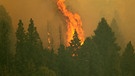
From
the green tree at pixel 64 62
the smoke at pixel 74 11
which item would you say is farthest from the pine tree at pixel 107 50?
the smoke at pixel 74 11

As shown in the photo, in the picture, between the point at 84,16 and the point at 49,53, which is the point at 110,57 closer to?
the point at 49,53

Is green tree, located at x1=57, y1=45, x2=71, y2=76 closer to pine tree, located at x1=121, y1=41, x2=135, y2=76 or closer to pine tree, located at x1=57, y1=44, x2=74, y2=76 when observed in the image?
pine tree, located at x1=57, y1=44, x2=74, y2=76

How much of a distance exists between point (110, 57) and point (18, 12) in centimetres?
6477

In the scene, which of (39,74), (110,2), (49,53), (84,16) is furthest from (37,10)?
(39,74)

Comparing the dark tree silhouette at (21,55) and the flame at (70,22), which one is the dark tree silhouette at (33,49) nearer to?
the dark tree silhouette at (21,55)

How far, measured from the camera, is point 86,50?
3268 inches

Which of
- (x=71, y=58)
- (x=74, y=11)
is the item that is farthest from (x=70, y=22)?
(x=71, y=58)

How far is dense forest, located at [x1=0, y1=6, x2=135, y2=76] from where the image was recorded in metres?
82.2

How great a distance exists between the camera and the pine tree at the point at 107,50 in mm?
84500

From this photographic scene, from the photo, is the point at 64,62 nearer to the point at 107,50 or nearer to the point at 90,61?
the point at 90,61

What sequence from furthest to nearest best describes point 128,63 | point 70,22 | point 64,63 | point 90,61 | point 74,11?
point 74,11
point 70,22
point 128,63
point 64,63
point 90,61

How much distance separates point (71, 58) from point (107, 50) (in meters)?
7.35

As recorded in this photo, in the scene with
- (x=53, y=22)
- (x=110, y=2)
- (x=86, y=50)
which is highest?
(x=110, y=2)

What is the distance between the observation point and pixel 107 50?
85.2 m
